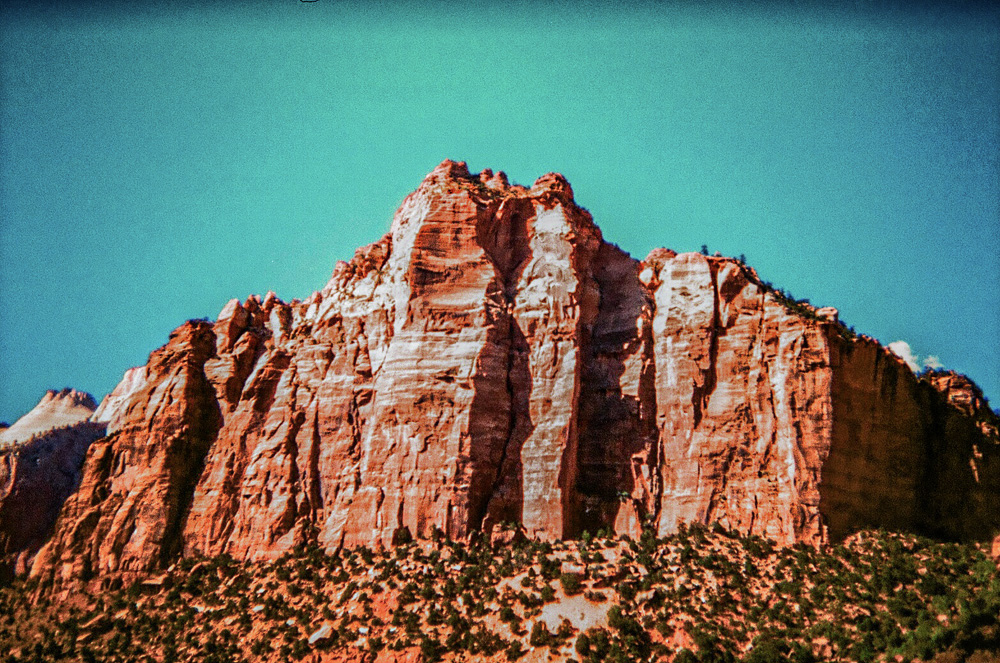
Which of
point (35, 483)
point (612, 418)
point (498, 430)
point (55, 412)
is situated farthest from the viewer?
point (55, 412)

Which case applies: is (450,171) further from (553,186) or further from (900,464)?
(900,464)

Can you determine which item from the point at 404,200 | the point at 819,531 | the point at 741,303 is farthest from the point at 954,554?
the point at 404,200

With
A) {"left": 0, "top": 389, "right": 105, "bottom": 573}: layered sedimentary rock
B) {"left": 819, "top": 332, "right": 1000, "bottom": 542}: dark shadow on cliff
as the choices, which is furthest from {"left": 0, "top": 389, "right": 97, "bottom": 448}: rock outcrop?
{"left": 819, "top": 332, "right": 1000, "bottom": 542}: dark shadow on cliff

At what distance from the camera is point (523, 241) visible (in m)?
59.0

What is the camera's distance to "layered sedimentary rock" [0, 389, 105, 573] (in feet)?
196

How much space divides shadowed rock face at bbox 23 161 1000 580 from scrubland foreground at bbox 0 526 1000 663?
2.32 meters

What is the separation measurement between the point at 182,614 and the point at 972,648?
148ft

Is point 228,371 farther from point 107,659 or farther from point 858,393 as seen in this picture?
point 858,393

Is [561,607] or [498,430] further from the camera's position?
[498,430]

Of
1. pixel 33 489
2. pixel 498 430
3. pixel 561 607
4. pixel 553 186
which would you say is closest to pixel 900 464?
pixel 561 607

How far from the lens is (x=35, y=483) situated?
63781 mm

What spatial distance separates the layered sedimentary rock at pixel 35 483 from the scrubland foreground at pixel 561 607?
9440 millimetres

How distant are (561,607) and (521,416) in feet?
45.2

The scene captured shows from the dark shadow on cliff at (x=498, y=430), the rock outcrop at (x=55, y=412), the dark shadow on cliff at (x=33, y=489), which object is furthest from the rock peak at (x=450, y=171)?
the rock outcrop at (x=55, y=412)
